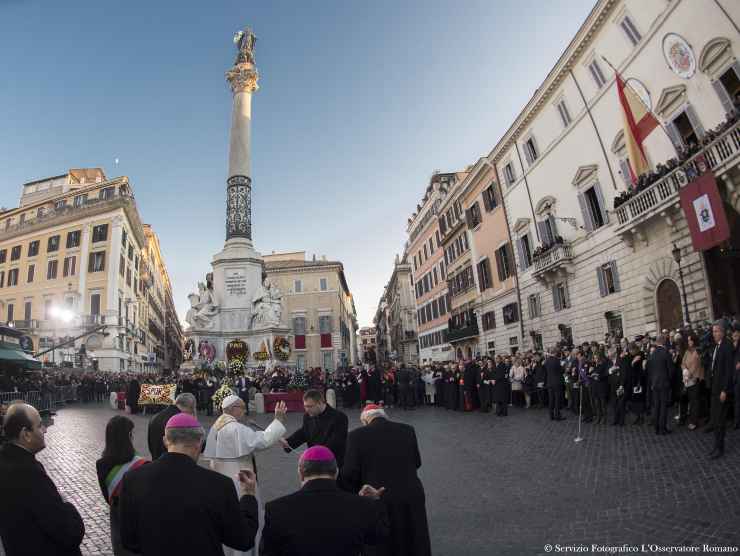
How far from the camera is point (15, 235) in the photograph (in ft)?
150

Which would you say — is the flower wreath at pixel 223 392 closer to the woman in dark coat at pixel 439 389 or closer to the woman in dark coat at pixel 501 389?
the woman in dark coat at pixel 501 389

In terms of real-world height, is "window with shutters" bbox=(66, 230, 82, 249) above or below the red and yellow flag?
above

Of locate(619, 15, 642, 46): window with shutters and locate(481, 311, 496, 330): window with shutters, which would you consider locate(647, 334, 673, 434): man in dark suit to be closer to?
locate(619, 15, 642, 46): window with shutters

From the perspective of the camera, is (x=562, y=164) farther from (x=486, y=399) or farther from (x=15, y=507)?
(x=15, y=507)

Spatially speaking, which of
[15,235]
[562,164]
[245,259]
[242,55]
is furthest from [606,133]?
[15,235]

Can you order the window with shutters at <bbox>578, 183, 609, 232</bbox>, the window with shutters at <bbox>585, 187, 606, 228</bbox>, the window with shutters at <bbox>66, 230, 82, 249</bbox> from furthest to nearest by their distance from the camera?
the window with shutters at <bbox>66, 230, 82, 249</bbox>, the window with shutters at <bbox>585, 187, 606, 228</bbox>, the window with shutters at <bbox>578, 183, 609, 232</bbox>

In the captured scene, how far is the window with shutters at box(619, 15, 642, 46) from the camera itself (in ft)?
59.9

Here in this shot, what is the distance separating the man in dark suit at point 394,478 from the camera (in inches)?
143

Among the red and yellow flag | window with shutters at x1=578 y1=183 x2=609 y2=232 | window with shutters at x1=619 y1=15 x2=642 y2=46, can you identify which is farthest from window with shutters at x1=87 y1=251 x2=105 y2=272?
window with shutters at x1=619 y1=15 x2=642 y2=46

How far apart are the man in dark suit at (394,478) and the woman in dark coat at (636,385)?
8.84 m

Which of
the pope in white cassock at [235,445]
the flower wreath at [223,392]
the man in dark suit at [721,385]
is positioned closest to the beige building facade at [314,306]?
the flower wreath at [223,392]

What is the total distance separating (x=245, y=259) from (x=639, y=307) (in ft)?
58.1

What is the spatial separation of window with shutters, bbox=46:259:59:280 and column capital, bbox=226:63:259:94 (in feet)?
84.9

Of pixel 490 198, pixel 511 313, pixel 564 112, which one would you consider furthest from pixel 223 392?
→ pixel 490 198
